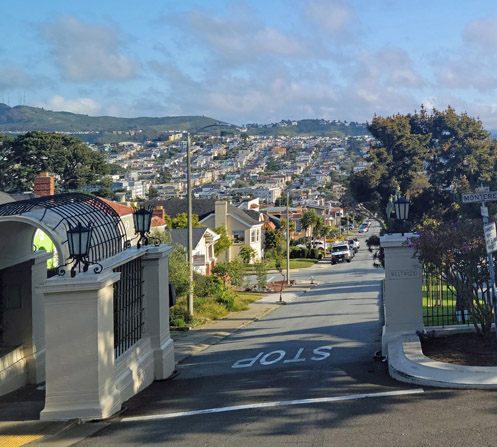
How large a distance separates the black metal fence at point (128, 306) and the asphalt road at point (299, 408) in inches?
39.9

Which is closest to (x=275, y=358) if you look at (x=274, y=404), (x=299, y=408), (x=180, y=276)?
(x=274, y=404)

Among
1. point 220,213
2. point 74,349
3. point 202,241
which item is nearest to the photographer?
point 74,349

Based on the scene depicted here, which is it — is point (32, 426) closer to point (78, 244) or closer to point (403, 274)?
point (78, 244)

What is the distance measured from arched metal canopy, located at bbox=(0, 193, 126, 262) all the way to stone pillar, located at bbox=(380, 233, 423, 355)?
202 inches

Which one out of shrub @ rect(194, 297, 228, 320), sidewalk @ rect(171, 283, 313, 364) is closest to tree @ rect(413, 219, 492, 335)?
sidewalk @ rect(171, 283, 313, 364)

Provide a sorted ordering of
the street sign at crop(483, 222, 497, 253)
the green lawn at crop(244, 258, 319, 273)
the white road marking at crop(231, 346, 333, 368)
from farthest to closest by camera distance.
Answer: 1. the green lawn at crop(244, 258, 319, 273)
2. the white road marking at crop(231, 346, 333, 368)
3. the street sign at crop(483, 222, 497, 253)

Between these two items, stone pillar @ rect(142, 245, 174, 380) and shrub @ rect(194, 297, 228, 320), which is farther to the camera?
shrub @ rect(194, 297, 228, 320)

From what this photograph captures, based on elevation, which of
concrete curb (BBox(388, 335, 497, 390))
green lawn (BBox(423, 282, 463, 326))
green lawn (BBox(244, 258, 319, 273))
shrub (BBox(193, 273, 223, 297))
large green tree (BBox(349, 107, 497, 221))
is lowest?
green lawn (BBox(244, 258, 319, 273))

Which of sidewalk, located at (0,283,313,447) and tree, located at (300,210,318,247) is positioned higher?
tree, located at (300,210,318,247)

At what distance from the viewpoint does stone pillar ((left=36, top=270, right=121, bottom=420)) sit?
961 centimetres

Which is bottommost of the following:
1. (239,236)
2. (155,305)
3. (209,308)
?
(209,308)

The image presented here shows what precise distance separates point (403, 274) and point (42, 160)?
5603 cm

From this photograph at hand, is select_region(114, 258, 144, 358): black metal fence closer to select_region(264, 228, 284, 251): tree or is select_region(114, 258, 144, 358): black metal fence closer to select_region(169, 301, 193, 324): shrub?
select_region(169, 301, 193, 324): shrub

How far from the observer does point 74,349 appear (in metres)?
9.66
